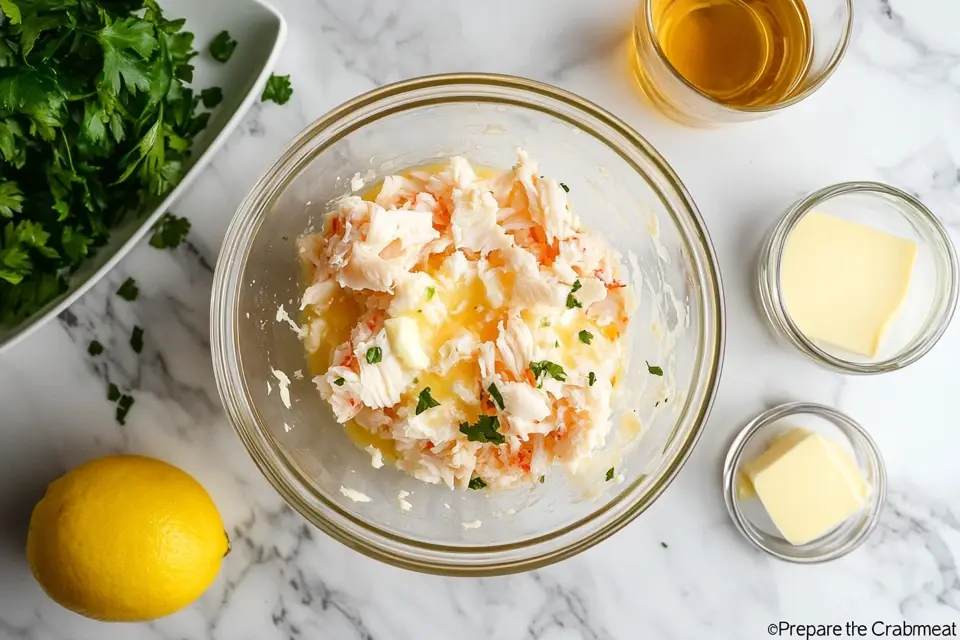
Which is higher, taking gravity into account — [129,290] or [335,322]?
[335,322]

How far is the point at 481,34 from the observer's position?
5.70 feet

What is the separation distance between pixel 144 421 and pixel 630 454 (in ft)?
3.31

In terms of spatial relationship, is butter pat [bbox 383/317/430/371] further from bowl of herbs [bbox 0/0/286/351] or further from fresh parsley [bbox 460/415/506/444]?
bowl of herbs [bbox 0/0/286/351]

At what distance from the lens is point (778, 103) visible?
163 centimetres

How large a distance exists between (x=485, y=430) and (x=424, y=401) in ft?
0.37

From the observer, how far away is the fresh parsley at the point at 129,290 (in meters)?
1.71

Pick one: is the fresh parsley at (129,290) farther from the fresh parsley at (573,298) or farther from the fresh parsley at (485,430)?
the fresh parsley at (573,298)

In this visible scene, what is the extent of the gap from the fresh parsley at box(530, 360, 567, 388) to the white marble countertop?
1.80ft

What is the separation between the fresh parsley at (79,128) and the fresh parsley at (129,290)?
92mm

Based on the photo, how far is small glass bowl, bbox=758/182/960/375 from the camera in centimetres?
172

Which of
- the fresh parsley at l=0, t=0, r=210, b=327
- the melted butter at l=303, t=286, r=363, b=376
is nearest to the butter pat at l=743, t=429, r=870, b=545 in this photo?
the melted butter at l=303, t=286, r=363, b=376

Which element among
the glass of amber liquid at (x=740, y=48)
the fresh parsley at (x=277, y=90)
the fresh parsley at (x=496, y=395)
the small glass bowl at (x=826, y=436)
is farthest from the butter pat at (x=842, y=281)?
the fresh parsley at (x=277, y=90)

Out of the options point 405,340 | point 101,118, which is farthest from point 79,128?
point 405,340

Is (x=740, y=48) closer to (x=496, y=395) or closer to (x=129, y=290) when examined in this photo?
(x=496, y=395)
